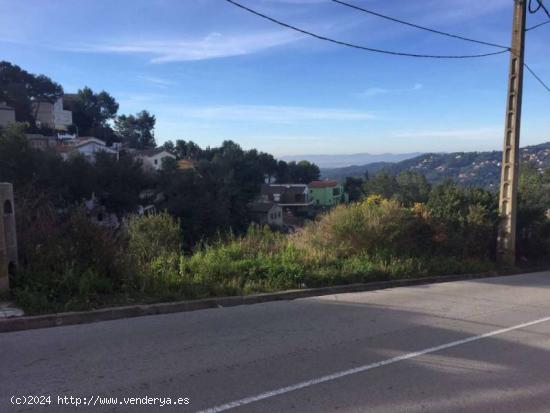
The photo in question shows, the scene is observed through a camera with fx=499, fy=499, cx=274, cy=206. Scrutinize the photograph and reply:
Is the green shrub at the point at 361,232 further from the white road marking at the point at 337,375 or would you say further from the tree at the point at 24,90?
the tree at the point at 24,90

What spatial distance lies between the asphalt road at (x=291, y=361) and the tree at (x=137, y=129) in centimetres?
12142

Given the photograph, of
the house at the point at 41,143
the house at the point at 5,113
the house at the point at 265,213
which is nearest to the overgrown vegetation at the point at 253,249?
the house at the point at 41,143

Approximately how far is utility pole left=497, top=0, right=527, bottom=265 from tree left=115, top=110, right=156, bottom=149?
11544 cm

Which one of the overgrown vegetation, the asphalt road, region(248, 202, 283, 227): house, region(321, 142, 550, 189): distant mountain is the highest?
region(321, 142, 550, 189): distant mountain

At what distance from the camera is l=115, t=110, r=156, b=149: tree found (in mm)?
124875

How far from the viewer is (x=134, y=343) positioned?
212 inches

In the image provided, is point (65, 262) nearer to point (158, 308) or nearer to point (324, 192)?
point (158, 308)

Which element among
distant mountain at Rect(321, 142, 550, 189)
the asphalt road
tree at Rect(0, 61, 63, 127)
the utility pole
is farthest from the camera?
tree at Rect(0, 61, 63, 127)

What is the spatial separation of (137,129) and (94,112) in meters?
14.4

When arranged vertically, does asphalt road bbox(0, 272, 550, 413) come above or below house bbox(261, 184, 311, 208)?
above

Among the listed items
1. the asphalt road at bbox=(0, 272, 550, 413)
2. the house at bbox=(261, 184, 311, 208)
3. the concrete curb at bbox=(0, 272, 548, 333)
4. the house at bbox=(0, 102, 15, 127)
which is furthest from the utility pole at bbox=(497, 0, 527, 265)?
the house at bbox=(261, 184, 311, 208)

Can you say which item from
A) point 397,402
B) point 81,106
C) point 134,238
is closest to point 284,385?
point 397,402

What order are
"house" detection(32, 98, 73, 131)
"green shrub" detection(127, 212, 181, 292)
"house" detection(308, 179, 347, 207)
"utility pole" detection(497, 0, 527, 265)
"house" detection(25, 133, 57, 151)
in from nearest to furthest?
"green shrub" detection(127, 212, 181, 292) → "utility pole" detection(497, 0, 527, 265) → "house" detection(25, 133, 57, 151) → "house" detection(32, 98, 73, 131) → "house" detection(308, 179, 347, 207)

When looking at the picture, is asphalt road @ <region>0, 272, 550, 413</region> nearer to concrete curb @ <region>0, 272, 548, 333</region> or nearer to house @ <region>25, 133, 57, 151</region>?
concrete curb @ <region>0, 272, 548, 333</region>
